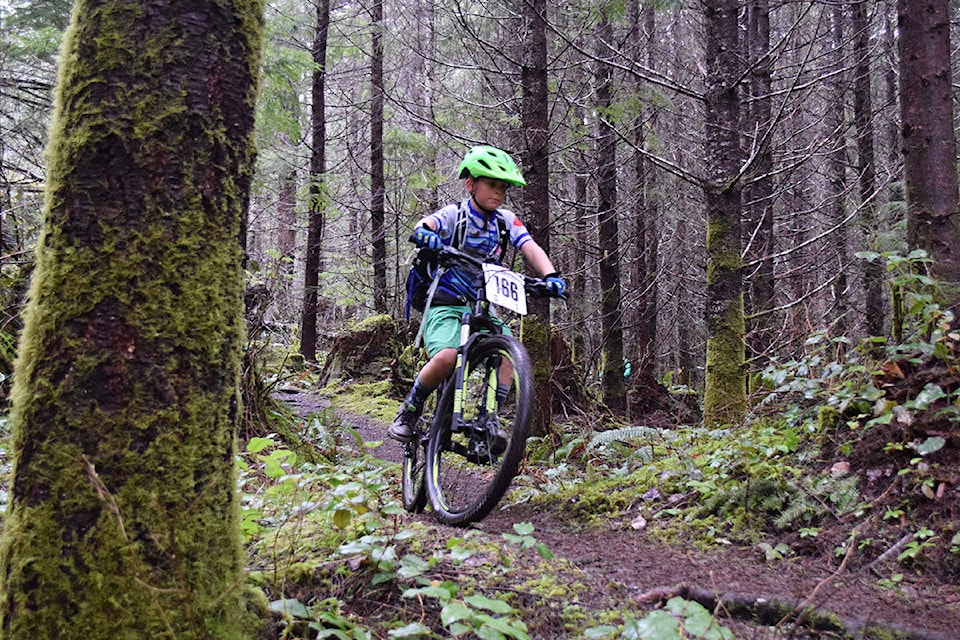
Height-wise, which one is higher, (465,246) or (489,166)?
(489,166)

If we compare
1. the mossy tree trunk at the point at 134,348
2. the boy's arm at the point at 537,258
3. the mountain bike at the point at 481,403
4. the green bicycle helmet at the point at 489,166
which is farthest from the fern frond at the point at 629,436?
the mossy tree trunk at the point at 134,348

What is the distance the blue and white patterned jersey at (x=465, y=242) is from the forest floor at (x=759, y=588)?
159cm

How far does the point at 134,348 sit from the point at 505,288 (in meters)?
2.74

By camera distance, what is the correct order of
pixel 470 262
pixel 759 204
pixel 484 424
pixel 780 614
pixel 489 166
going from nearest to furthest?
pixel 780 614
pixel 484 424
pixel 470 262
pixel 489 166
pixel 759 204

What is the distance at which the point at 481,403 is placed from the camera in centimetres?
418

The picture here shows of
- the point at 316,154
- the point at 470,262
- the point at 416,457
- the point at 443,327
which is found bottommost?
the point at 416,457

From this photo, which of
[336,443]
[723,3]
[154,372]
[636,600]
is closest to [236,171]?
[154,372]

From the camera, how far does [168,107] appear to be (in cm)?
179

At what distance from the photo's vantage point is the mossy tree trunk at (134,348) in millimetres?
1629

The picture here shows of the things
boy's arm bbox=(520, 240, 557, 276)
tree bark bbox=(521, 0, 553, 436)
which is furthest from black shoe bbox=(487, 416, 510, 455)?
tree bark bbox=(521, 0, 553, 436)

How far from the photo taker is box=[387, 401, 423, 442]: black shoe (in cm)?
480

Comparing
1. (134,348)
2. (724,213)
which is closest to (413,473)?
(134,348)

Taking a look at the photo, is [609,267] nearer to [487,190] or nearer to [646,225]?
[646,225]

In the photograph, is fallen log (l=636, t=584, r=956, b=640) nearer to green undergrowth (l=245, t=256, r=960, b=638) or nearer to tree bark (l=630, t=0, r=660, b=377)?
green undergrowth (l=245, t=256, r=960, b=638)
